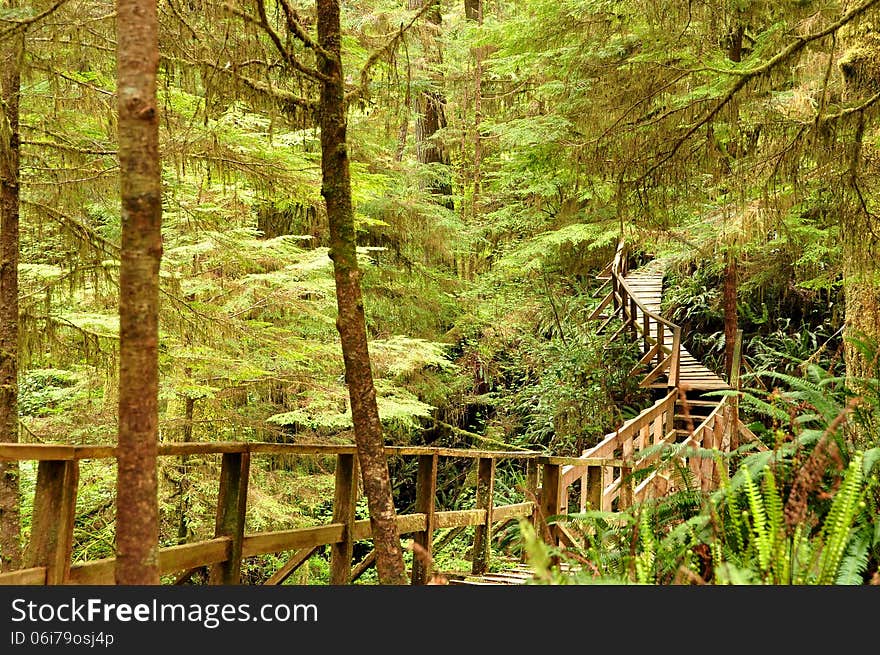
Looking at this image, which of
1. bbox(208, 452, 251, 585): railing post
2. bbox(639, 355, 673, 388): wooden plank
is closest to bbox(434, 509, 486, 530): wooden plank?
bbox(208, 452, 251, 585): railing post

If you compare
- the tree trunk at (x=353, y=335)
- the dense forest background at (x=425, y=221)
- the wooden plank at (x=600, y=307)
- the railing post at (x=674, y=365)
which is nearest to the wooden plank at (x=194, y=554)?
the tree trunk at (x=353, y=335)

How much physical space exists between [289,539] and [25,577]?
7.34 ft

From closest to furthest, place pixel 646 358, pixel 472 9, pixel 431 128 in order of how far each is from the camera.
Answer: pixel 646 358, pixel 431 128, pixel 472 9

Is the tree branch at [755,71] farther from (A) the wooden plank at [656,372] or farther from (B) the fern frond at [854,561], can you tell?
(A) the wooden plank at [656,372]

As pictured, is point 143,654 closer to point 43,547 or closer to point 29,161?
point 43,547

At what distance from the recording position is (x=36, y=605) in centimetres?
289

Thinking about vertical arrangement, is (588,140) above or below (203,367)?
above

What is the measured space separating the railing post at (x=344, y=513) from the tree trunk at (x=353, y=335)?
77cm

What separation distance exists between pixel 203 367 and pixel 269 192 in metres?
2.58

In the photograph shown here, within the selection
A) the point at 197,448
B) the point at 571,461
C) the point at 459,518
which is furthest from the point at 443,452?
the point at 197,448

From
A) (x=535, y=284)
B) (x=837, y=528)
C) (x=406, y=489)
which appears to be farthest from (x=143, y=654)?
(x=535, y=284)

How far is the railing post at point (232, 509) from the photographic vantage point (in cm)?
512

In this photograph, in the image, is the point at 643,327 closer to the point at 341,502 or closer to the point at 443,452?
the point at 443,452

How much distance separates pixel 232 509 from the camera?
516 cm
